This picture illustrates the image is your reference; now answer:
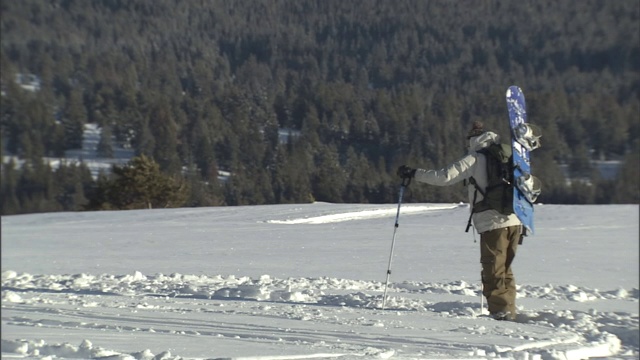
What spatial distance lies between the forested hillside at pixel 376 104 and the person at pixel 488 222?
78.3ft

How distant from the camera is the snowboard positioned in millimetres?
6484

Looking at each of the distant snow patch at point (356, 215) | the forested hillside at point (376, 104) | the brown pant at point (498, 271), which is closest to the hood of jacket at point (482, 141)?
the brown pant at point (498, 271)

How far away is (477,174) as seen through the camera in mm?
6594

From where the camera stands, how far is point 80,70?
43.4 ft

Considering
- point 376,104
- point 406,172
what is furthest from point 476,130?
point 376,104

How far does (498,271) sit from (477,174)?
30.7 inches

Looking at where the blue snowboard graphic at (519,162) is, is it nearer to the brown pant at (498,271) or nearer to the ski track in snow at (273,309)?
the brown pant at (498,271)

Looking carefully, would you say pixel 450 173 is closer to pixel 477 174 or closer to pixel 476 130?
pixel 477 174

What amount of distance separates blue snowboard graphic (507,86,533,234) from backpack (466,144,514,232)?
0.14 feet

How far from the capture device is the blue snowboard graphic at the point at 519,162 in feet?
21.3

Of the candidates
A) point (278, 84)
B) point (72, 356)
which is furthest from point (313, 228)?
point (278, 84)

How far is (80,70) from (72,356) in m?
10.1

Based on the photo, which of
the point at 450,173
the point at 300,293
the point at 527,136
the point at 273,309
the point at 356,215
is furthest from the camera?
the point at 356,215

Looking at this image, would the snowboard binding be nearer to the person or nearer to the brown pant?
the person
